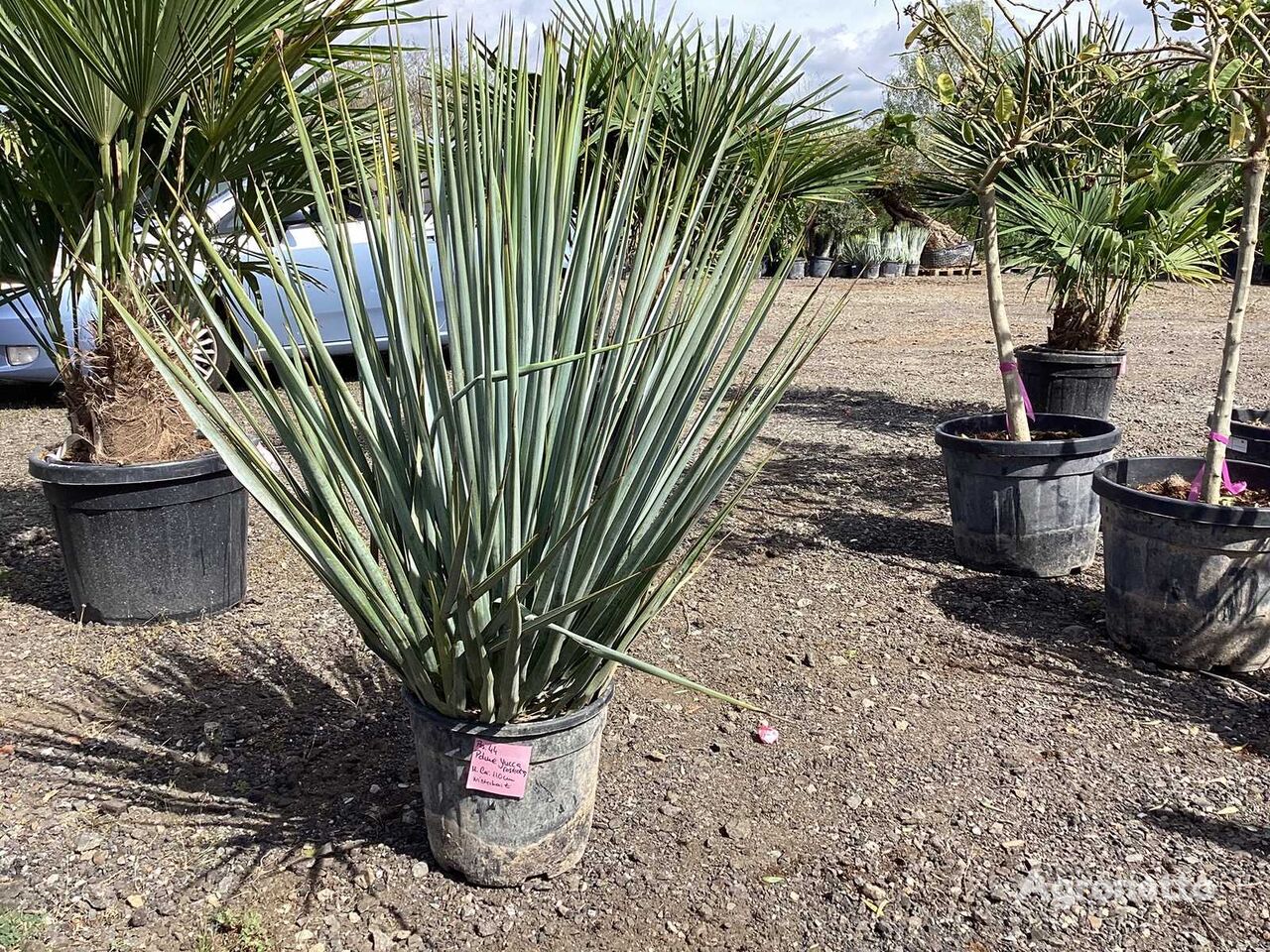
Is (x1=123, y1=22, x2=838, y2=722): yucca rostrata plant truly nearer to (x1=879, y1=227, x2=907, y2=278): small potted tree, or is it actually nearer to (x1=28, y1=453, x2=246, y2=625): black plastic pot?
(x1=28, y1=453, x2=246, y2=625): black plastic pot

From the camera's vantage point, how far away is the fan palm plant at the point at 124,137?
2648 millimetres

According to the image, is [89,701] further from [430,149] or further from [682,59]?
[682,59]

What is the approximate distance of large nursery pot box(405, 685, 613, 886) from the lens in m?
1.91

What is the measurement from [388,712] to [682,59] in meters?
2.60

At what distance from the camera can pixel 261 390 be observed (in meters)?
1.72

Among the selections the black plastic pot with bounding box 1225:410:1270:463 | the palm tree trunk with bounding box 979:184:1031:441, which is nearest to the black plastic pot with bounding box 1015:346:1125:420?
the black plastic pot with bounding box 1225:410:1270:463

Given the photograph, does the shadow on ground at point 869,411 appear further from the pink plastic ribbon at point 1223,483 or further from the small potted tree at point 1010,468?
the pink plastic ribbon at point 1223,483

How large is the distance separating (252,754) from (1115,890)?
1.95 metres

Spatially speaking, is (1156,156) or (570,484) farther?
(1156,156)

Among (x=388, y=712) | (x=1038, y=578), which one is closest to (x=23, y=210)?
(x=388, y=712)

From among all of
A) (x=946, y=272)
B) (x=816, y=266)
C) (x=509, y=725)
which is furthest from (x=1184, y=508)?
(x=946, y=272)

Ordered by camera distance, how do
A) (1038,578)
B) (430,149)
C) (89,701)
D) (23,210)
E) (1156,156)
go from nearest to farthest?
(430,149), (1156,156), (89,701), (23,210), (1038,578)

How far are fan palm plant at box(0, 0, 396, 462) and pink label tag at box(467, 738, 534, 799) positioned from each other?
5.02 feet

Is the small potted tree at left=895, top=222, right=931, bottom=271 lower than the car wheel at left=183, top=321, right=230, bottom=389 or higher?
higher
